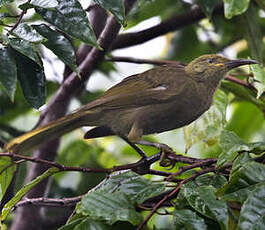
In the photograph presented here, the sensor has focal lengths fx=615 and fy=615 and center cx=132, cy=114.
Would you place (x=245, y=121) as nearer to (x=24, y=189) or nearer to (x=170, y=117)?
(x=170, y=117)

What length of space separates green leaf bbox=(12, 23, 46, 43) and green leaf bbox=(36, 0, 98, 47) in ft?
0.24

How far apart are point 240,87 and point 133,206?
0.94 meters

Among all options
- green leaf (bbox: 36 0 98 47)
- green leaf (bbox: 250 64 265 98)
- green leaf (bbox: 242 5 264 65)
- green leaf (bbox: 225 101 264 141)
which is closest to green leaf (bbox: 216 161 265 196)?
green leaf (bbox: 250 64 265 98)

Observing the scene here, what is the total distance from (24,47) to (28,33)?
0.04 meters

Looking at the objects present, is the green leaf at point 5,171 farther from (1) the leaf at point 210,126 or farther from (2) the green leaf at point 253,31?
(2) the green leaf at point 253,31

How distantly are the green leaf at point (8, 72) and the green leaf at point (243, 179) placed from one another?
503 millimetres

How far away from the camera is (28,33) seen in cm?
136

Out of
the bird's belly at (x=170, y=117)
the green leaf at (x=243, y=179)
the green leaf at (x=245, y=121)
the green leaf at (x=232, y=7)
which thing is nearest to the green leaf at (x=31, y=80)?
the bird's belly at (x=170, y=117)

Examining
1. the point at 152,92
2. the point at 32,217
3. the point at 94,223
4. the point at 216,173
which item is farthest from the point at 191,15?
the point at 94,223

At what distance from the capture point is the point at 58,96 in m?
2.35

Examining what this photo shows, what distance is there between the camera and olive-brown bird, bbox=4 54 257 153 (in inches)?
66.7

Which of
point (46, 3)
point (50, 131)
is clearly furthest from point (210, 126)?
point (46, 3)

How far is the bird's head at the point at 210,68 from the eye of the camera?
70.7 inches

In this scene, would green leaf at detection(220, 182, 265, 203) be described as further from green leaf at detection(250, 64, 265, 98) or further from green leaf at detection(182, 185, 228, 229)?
green leaf at detection(250, 64, 265, 98)
